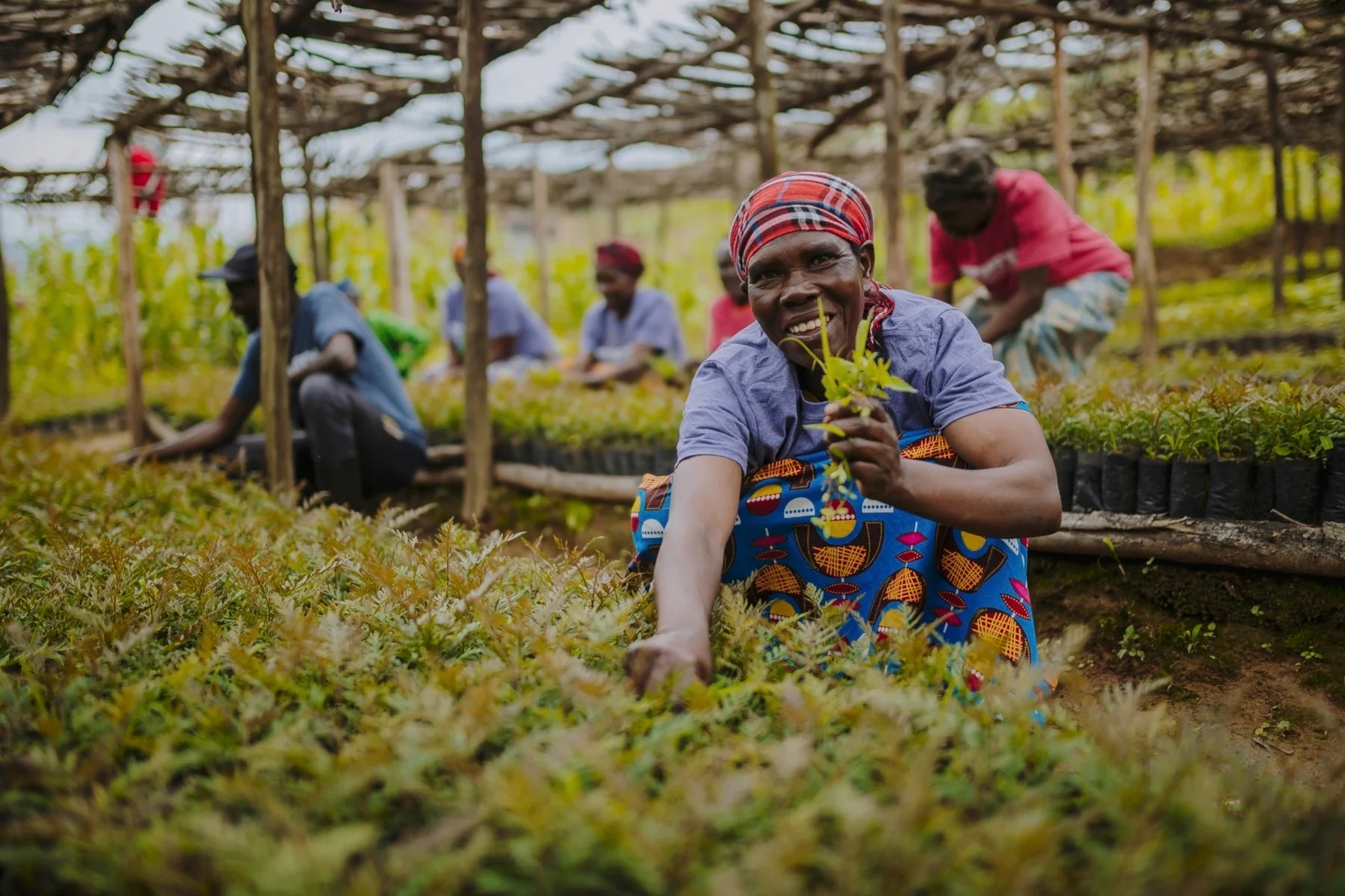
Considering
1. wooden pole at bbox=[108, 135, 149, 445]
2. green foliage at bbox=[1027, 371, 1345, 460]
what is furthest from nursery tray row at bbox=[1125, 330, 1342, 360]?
wooden pole at bbox=[108, 135, 149, 445]

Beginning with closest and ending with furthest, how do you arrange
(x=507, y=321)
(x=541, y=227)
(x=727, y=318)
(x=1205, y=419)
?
(x=1205, y=419) → (x=727, y=318) → (x=507, y=321) → (x=541, y=227)

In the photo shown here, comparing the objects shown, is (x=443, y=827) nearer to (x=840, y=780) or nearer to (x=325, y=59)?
(x=840, y=780)

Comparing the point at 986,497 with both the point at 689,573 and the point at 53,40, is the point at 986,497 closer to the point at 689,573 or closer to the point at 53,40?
the point at 689,573

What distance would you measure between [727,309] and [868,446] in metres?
5.44

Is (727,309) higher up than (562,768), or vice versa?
(727,309)

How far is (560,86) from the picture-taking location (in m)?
8.52

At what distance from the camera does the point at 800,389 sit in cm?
242

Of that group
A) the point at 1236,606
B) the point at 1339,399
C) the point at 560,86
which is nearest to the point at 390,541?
the point at 1236,606

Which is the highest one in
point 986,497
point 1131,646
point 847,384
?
point 847,384

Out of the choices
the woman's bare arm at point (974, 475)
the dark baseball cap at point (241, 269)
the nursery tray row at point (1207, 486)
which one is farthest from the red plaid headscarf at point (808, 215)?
the dark baseball cap at point (241, 269)

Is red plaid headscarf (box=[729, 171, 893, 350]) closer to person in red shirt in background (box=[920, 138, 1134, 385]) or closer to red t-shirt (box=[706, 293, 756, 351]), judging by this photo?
person in red shirt in background (box=[920, 138, 1134, 385])

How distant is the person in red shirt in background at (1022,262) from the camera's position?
4.72 metres

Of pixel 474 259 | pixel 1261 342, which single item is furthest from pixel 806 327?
pixel 1261 342

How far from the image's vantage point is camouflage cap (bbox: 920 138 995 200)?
15.1 ft
